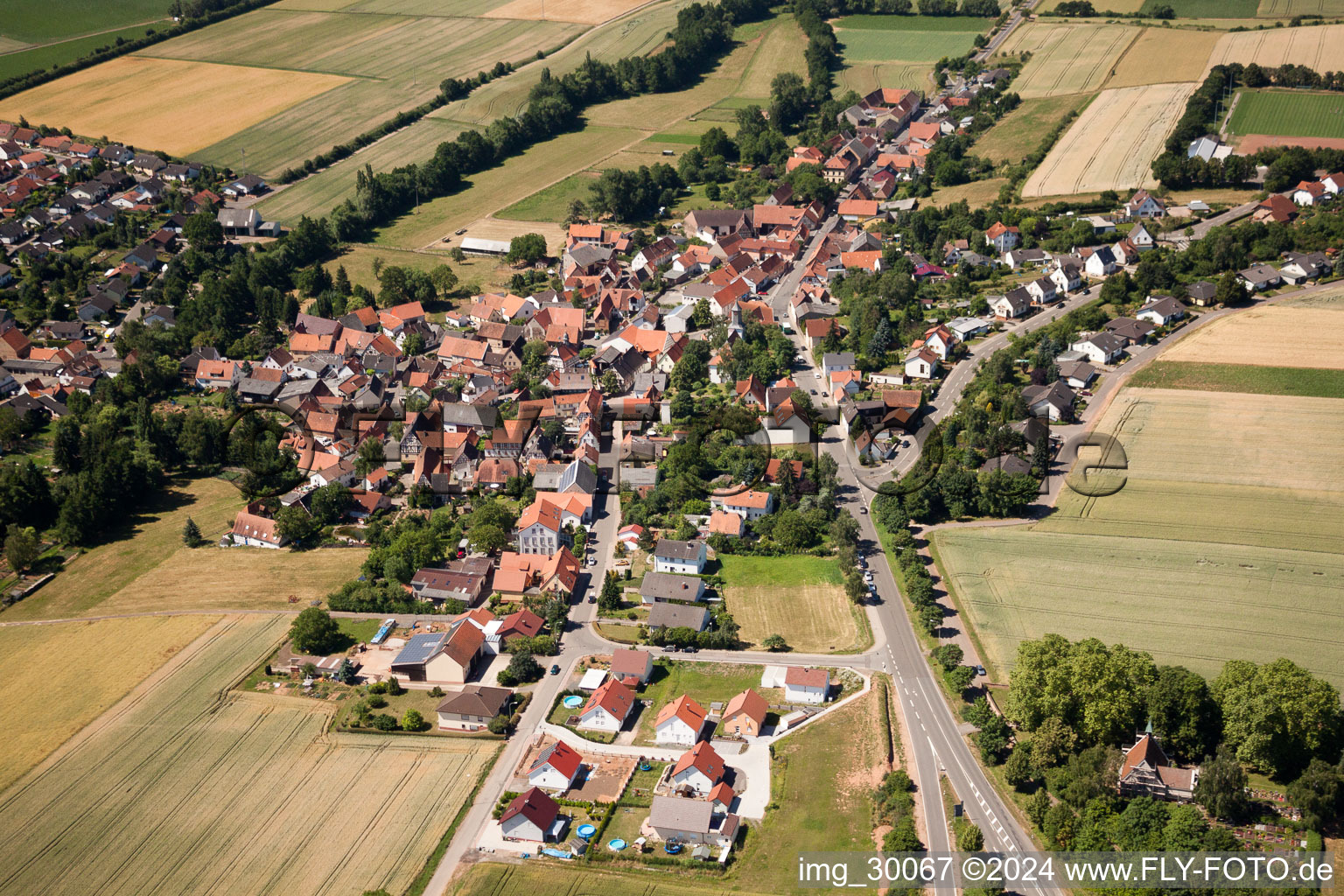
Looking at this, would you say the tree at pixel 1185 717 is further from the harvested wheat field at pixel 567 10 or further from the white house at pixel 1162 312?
the harvested wheat field at pixel 567 10

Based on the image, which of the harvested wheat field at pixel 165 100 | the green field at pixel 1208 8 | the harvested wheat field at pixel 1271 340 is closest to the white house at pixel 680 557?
the harvested wheat field at pixel 1271 340

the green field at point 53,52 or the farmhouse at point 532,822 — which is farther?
the green field at point 53,52

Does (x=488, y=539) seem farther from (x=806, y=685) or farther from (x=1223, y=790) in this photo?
(x=1223, y=790)

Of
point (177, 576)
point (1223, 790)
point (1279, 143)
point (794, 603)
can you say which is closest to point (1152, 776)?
point (1223, 790)

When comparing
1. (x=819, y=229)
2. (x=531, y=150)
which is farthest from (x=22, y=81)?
(x=819, y=229)

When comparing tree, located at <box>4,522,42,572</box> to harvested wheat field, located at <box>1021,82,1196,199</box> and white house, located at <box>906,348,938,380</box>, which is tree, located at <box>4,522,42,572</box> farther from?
harvested wheat field, located at <box>1021,82,1196,199</box>

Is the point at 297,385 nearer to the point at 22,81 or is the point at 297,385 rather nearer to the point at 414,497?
the point at 414,497
